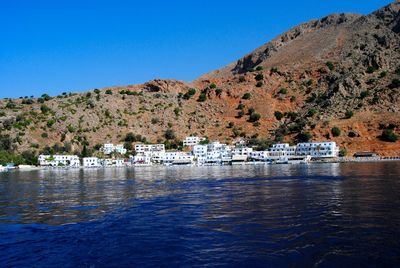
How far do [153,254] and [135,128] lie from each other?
4560 inches

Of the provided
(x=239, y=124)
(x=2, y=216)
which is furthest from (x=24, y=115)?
(x=2, y=216)

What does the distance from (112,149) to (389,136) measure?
7209 cm

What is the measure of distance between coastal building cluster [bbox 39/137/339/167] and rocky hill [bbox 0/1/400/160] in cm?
547

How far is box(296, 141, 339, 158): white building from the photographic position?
10288 cm

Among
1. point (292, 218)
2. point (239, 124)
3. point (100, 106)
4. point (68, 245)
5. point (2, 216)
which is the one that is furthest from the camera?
point (100, 106)

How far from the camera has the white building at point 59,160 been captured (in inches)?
4403

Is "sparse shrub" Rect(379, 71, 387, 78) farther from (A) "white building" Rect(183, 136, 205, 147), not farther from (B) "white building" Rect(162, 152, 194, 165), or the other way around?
(B) "white building" Rect(162, 152, 194, 165)

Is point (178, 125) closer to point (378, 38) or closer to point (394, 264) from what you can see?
point (378, 38)

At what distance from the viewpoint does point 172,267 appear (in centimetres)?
1498

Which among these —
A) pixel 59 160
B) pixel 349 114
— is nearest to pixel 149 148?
pixel 59 160

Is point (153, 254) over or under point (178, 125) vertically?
under

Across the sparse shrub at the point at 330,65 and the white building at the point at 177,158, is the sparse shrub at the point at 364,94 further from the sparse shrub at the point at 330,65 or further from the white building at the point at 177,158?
the white building at the point at 177,158

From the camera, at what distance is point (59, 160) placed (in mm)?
113562

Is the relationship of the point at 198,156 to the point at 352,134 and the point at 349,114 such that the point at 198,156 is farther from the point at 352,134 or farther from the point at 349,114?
the point at 349,114
